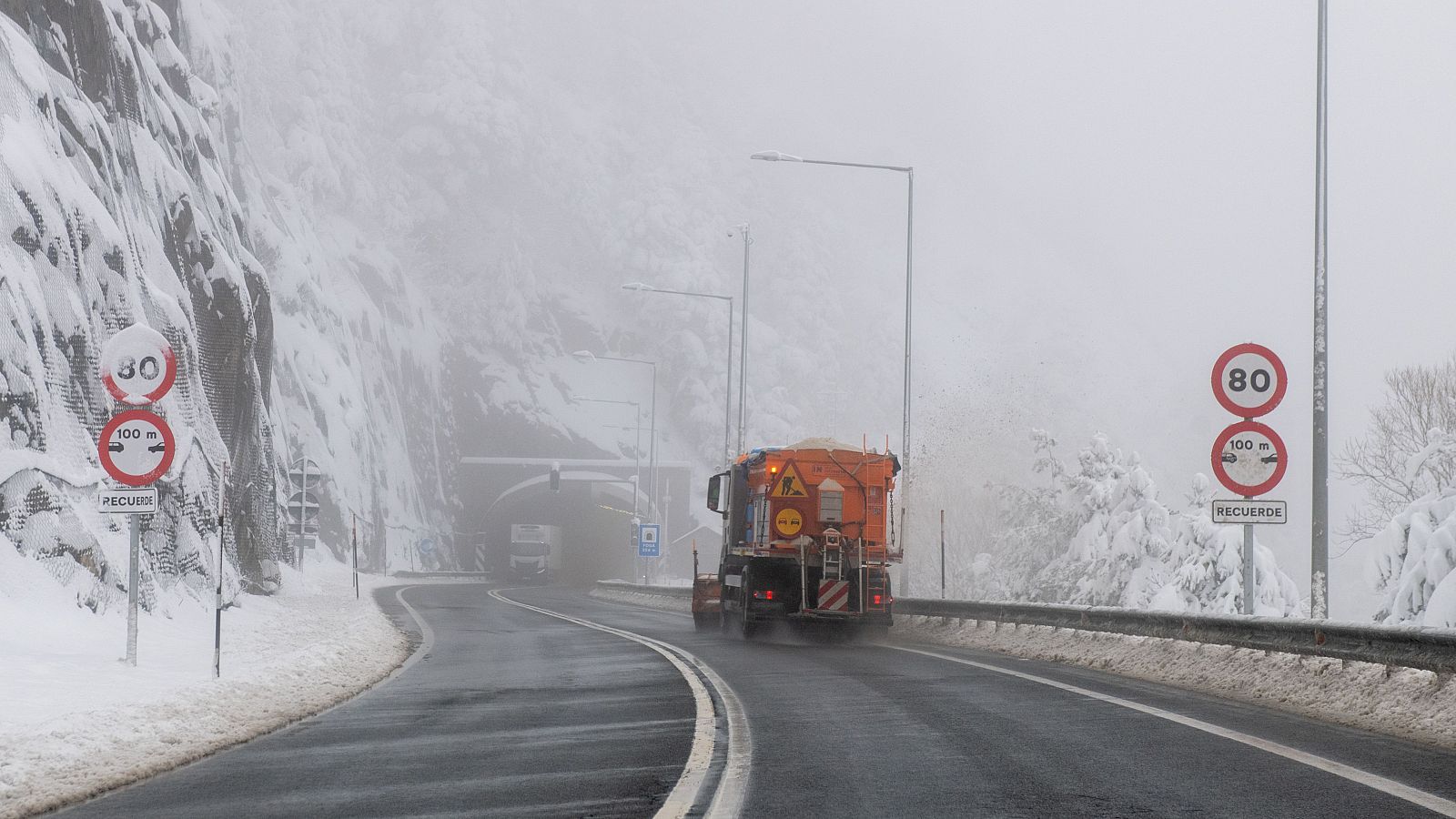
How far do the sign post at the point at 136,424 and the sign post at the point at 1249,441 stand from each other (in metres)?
9.26

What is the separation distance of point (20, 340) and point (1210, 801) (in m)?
15.7

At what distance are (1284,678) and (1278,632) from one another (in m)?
0.65

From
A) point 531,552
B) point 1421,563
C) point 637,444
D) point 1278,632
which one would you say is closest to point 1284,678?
point 1278,632

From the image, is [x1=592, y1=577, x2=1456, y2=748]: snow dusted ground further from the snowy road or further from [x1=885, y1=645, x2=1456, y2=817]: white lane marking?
[x1=885, y1=645, x2=1456, y2=817]: white lane marking

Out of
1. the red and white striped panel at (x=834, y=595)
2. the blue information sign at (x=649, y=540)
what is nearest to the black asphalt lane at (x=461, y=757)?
the red and white striped panel at (x=834, y=595)

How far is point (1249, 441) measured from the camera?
13586mm

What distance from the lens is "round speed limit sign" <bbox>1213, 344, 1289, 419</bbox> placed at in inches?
533

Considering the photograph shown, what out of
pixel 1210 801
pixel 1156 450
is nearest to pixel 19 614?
pixel 1210 801

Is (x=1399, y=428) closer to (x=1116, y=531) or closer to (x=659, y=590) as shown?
(x=1116, y=531)

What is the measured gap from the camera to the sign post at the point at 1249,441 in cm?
1346

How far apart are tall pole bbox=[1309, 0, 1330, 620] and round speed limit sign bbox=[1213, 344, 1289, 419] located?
A: 136cm

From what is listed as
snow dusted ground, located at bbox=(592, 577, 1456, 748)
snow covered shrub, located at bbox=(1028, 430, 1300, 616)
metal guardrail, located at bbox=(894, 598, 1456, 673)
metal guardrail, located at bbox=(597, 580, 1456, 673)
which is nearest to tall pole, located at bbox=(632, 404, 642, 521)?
snow covered shrub, located at bbox=(1028, 430, 1300, 616)

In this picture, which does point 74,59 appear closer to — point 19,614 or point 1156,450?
point 19,614

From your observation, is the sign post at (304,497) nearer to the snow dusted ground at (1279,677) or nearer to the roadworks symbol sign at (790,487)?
the roadworks symbol sign at (790,487)
